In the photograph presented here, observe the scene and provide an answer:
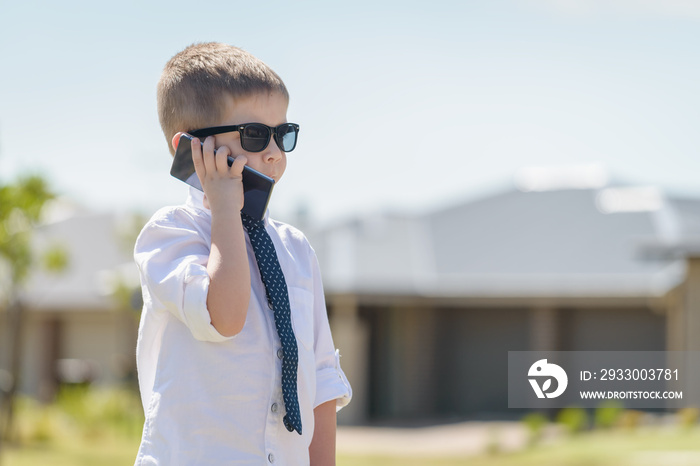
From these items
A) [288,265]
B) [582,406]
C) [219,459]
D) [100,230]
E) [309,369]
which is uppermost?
[100,230]

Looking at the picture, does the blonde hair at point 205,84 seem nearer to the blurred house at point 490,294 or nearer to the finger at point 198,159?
the finger at point 198,159

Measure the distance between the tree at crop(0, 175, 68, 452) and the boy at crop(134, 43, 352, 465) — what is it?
30.5 feet

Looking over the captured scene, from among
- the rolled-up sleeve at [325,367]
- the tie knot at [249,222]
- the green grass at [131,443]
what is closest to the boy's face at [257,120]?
the tie knot at [249,222]

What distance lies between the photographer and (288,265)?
7.21 ft

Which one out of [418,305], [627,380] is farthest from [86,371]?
[627,380]

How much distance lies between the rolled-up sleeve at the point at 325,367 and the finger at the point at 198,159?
0.44 m

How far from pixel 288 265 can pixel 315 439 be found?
417 mm

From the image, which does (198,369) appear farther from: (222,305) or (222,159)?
(222,159)

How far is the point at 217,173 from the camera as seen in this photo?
199cm

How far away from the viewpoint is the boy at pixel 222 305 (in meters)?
1.90

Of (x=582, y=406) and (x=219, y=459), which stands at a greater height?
(x=219, y=459)

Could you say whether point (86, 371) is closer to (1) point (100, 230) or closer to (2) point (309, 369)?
(1) point (100, 230)

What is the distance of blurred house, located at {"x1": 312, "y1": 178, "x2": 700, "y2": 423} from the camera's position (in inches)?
797

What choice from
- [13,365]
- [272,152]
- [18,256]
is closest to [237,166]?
[272,152]
